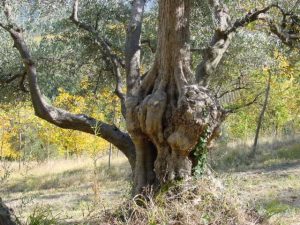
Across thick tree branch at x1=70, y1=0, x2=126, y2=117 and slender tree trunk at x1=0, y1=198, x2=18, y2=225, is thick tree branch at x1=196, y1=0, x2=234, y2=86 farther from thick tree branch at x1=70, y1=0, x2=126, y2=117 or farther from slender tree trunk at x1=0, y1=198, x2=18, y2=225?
slender tree trunk at x1=0, y1=198, x2=18, y2=225

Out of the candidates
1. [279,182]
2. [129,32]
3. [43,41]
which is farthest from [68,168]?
[129,32]

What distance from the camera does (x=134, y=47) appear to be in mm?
7879

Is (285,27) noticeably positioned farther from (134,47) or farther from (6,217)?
(6,217)

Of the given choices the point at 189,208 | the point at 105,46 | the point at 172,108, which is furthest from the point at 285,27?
the point at 189,208

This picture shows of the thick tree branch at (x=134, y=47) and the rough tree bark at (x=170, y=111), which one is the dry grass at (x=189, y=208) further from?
the thick tree branch at (x=134, y=47)

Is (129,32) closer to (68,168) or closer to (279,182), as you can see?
(279,182)

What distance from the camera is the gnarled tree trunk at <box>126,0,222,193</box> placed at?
18.7ft

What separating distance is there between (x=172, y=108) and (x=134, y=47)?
2.29m

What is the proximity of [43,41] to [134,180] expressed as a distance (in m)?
6.24

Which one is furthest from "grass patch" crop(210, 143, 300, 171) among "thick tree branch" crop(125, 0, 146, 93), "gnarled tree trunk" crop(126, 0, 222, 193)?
"gnarled tree trunk" crop(126, 0, 222, 193)

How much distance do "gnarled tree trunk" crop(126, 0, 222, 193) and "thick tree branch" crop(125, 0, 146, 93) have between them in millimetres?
1178

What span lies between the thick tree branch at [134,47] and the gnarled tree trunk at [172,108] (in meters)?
1.18

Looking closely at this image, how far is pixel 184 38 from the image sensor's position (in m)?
6.05

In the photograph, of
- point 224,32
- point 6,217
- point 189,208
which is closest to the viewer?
point 6,217
